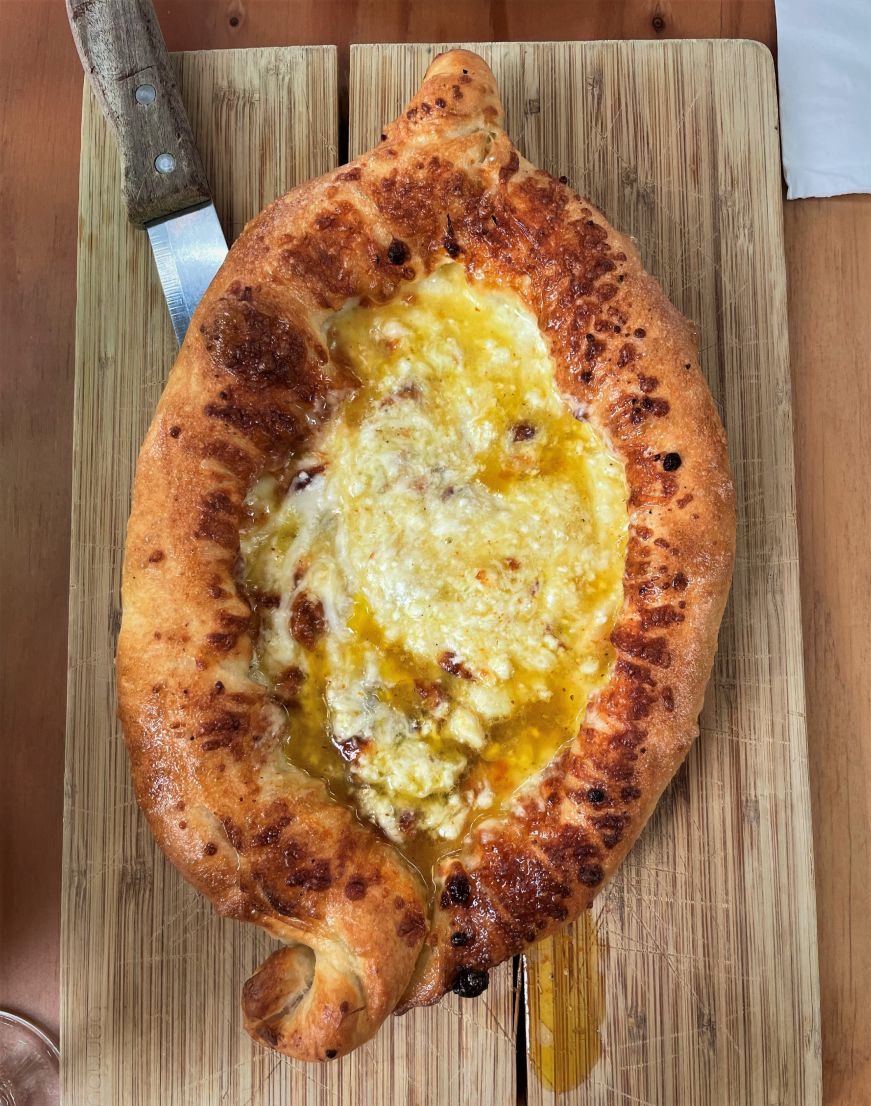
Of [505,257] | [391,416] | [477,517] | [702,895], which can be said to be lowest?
[702,895]

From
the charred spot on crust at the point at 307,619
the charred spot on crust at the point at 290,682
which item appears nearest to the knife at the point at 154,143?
the charred spot on crust at the point at 307,619

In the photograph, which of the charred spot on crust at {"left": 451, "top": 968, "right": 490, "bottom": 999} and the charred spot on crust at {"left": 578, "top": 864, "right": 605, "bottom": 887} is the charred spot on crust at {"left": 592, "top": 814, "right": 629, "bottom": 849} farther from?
the charred spot on crust at {"left": 451, "top": 968, "right": 490, "bottom": 999}

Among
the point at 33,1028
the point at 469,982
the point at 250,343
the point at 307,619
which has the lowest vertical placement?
the point at 33,1028

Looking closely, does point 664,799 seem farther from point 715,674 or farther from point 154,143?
point 154,143

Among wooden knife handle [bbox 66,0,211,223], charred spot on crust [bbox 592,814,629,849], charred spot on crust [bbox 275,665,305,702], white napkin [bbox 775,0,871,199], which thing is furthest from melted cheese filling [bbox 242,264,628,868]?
white napkin [bbox 775,0,871,199]

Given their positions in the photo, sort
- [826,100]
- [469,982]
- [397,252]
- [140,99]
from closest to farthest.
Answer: [469,982], [397,252], [140,99], [826,100]

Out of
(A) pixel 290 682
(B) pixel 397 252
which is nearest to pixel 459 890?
(A) pixel 290 682

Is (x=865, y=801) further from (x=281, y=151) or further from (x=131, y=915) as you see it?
(x=281, y=151)

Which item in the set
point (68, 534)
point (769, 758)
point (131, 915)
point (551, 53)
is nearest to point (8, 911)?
point (131, 915)

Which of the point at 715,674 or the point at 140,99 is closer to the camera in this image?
the point at 140,99
